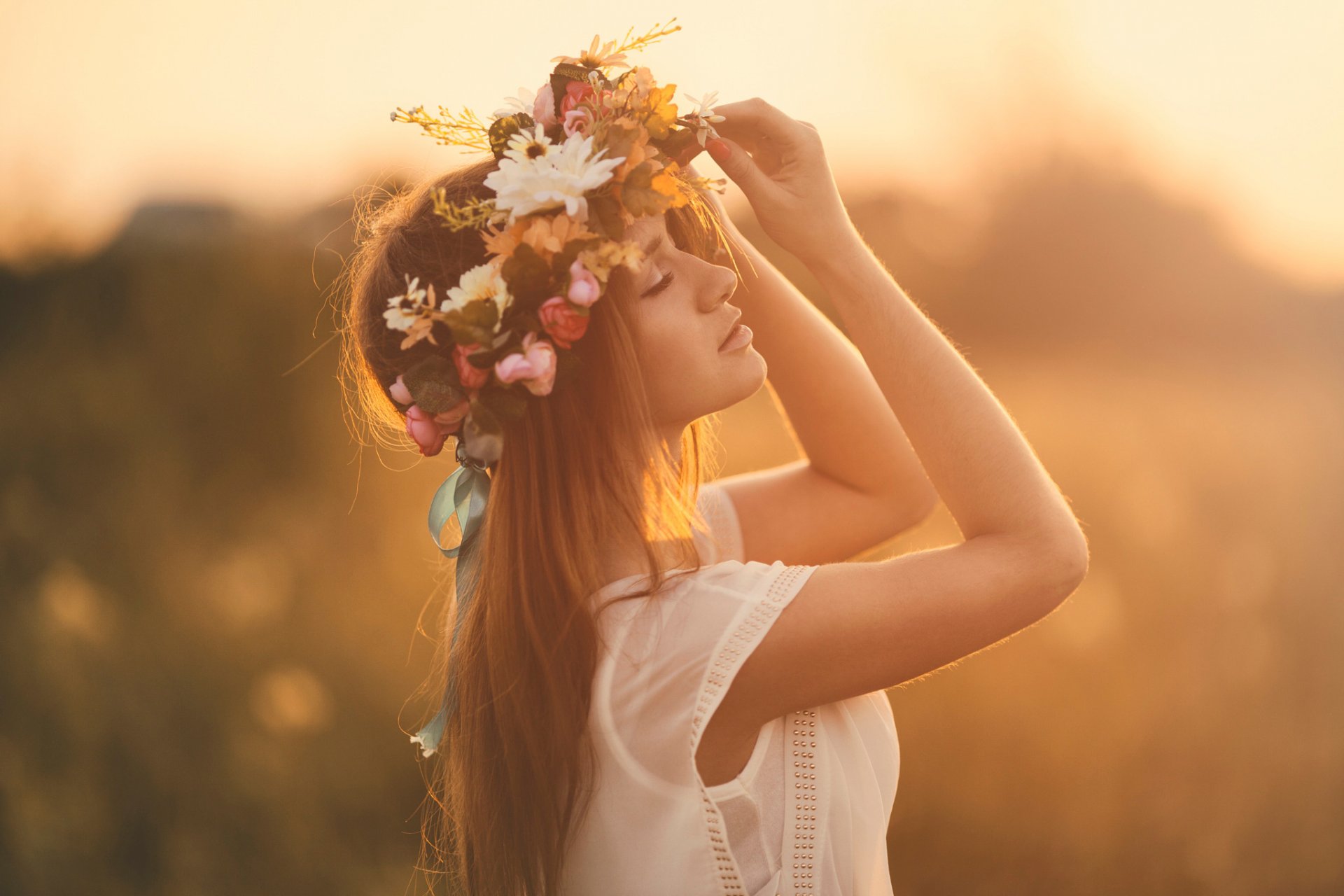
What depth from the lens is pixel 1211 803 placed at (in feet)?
15.6

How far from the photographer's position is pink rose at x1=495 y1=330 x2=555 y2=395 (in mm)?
1693

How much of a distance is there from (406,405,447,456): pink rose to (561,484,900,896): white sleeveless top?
1.50 feet

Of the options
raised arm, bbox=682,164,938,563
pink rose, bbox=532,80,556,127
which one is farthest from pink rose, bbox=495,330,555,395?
raised arm, bbox=682,164,938,563

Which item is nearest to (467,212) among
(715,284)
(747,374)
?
(715,284)

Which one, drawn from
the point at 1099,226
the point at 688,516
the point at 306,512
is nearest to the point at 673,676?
the point at 688,516

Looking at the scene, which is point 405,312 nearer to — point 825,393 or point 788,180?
→ point 788,180

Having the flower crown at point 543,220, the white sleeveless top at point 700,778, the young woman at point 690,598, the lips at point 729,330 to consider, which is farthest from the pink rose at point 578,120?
the white sleeveless top at point 700,778

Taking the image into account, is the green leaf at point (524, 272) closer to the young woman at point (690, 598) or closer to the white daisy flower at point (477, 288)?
the white daisy flower at point (477, 288)

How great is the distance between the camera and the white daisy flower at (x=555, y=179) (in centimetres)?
167

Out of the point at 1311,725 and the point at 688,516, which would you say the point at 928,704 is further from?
the point at 688,516

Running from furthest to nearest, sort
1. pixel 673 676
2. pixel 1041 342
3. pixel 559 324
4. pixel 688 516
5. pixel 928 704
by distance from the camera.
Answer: pixel 1041 342 < pixel 928 704 < pixel 688 516 < pixel 559 324 < pixel 673 676

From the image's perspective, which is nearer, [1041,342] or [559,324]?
[559,324]

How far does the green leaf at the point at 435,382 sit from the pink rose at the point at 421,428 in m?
0.05

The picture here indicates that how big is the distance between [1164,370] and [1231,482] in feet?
2.09
